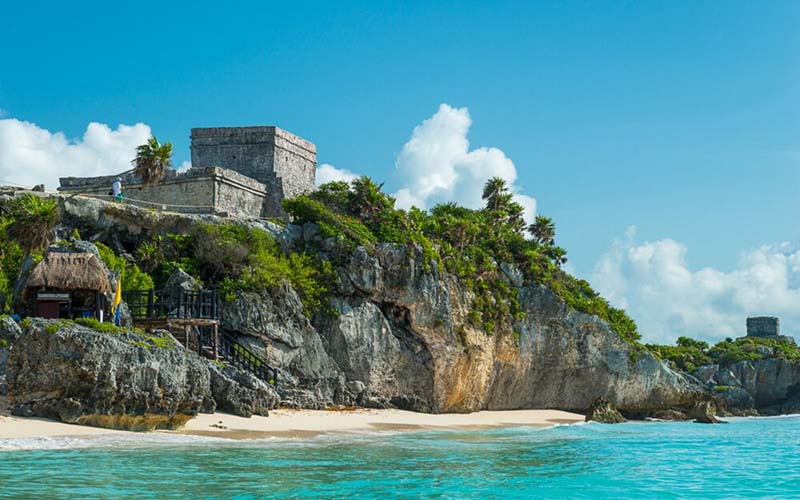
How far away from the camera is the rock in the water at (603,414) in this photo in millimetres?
42938

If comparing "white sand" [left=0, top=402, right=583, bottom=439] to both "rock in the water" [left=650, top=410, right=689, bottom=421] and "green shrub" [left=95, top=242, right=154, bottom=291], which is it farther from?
"rock in the water" [left=650, top=410, right=689, bottom=421]

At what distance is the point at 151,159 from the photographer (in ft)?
129

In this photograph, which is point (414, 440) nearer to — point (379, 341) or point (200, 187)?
point (379, 341)

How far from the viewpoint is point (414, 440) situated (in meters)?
26.3

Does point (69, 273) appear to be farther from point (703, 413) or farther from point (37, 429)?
point (703, 413)

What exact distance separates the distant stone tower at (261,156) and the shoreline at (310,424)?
1466 cm

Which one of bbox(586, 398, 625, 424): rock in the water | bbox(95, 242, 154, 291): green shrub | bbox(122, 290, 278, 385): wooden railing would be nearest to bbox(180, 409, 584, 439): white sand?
bbox(586, 398, 625, 424): rock in the water

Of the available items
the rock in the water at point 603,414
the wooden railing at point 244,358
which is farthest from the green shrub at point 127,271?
the rock in the water at point 603,414

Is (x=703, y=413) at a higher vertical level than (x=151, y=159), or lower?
lower

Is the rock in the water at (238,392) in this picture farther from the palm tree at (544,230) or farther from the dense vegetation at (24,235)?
the palm tree at (544,230)

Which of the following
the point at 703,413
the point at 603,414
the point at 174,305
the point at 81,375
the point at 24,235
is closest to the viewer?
the point at 81,375

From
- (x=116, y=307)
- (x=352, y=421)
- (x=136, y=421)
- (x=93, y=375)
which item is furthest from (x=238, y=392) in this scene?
(x=93, y=375)

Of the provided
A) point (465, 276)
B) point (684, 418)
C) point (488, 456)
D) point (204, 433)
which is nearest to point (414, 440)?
point (488, 456)

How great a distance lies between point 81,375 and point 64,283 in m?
6.19
